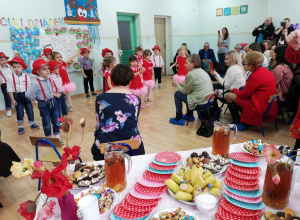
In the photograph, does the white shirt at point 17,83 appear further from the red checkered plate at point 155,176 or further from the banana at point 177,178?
the banana at point 177,178

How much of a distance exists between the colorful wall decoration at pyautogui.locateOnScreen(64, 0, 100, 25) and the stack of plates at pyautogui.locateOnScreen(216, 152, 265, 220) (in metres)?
6.41

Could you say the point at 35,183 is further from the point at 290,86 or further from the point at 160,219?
the point at 290,86

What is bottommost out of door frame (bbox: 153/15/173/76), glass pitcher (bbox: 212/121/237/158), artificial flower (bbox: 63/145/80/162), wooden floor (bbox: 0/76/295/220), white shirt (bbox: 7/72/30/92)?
wooden floor (bbox: 0/76/295/220)

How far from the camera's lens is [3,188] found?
2.49m

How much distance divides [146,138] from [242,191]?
2.59m

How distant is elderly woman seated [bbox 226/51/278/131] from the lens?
123 inches

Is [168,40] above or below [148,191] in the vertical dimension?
above

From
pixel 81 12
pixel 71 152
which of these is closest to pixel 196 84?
pixel 71 152

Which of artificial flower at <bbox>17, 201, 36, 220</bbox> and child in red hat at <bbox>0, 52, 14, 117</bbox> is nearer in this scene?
artificial flower at <bbox>17, 201, 36, 220</bbox>

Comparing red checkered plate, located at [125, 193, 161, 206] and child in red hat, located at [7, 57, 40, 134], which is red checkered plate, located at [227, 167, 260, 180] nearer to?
red checkered plate, located at [125, 193, 161, 206]

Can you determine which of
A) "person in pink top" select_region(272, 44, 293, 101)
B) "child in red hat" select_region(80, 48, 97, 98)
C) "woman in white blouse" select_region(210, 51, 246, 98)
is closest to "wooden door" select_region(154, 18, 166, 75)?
"child in red hat" select_region(80, 48, 97, 98)

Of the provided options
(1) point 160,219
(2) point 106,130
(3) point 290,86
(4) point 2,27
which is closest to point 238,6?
(3) point 290,86

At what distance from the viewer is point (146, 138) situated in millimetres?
3611

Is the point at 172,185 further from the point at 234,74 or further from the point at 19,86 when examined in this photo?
the point at 19,86
